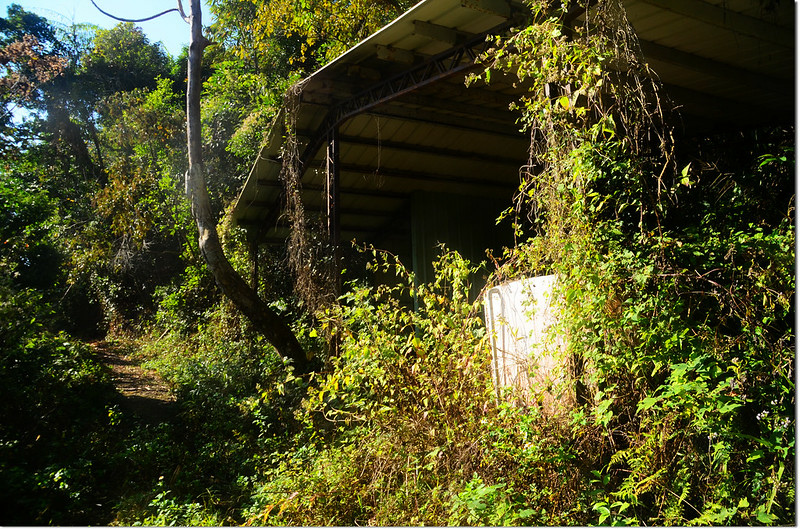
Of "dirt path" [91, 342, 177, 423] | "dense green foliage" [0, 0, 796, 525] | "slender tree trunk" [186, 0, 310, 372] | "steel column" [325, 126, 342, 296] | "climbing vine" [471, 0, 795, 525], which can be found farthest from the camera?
"dirt path" [91, 342, 177, 423]

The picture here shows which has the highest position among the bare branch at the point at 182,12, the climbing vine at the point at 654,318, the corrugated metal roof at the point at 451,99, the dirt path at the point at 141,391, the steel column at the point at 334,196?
the bare branch at the point at 182,12

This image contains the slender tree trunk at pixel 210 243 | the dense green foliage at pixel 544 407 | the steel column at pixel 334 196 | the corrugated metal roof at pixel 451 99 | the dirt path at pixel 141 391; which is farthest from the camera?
the dirt path at pixel 141 391

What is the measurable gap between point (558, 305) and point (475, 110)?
17.0 ft

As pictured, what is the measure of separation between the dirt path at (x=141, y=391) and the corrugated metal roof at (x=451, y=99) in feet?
12.1

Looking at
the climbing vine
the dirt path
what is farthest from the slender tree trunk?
the climbing vine

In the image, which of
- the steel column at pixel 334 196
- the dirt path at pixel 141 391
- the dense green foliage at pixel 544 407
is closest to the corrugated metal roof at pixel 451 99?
the steel column at pixel 334 196

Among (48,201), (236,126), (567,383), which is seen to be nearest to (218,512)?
(567,383)

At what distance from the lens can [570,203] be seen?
4141 millimetres

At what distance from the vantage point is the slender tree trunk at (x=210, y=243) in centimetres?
776

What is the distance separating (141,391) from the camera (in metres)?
9.56

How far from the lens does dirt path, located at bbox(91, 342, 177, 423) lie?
27.3 feet

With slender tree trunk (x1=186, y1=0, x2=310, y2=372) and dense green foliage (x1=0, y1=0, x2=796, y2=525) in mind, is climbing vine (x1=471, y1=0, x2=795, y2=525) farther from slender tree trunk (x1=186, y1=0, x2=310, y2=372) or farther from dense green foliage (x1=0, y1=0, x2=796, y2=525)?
slender tree trunk (x1=186, y1=0, x2=310, y2=372)

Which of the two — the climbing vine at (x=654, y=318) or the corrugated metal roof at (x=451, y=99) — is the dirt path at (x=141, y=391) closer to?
the corrugated metal roof at (x=451, y=99)

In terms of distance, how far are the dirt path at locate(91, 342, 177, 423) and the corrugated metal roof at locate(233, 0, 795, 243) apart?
12.1 ft
